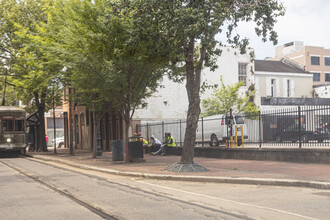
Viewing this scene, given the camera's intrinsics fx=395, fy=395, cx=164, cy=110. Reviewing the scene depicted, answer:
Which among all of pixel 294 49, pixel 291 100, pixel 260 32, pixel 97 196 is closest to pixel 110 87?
pixel 260 32

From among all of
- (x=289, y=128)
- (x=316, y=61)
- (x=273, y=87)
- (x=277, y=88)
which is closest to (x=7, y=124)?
(x=289, y=128)

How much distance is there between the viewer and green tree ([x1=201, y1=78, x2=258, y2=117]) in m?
37.2

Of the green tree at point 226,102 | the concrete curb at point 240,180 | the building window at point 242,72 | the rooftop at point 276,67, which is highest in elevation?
the rooftop at point 276,67

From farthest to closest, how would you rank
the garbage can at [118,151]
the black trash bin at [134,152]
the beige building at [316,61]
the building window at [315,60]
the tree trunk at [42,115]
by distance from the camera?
the building window at [315,60]
the beige building at [316,61]
the tree trunk at [42,115]
the garbage can at [118,151]
the black trash bin at [134,152]

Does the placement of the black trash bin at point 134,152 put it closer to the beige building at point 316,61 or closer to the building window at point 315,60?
the beige building at point 316,61

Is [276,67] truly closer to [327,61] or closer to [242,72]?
[242,72]

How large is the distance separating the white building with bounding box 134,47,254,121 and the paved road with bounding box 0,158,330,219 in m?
20.9

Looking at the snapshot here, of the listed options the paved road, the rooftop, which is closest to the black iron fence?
the paved road

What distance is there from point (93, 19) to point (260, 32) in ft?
24.1

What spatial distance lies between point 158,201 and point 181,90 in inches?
1124

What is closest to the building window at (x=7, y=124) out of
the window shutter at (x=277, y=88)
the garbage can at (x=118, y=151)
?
the garbage can at (x=118, y=151)

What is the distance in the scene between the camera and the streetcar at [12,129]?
2800cm

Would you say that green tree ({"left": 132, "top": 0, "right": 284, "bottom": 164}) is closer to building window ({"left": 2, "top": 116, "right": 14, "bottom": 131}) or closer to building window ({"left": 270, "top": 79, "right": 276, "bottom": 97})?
building window ({"left": 2, "top": 116, "right": 14, "bottom": 131})

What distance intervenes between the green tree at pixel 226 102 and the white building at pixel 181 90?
97 centimetres
